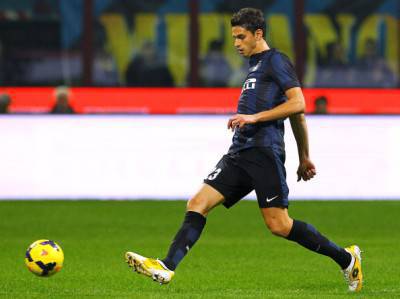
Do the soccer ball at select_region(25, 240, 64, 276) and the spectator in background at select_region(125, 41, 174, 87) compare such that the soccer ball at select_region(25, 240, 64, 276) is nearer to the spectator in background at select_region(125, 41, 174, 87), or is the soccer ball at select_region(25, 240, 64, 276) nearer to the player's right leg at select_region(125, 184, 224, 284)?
the player's right leg at select_region(125, 184, 224, 284)

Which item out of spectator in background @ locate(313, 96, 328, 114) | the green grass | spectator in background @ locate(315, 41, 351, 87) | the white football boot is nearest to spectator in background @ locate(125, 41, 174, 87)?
spectator in background @ locate(315, 41, 351, 87)

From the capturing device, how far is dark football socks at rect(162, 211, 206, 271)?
9.02 metres

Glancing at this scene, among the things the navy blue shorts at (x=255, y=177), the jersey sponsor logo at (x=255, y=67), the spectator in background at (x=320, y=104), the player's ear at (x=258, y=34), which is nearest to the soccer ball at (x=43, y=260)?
the navy blue shorts at (x=255, y=177)

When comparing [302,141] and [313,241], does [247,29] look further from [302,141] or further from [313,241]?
[313,241]

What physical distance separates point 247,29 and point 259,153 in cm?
88

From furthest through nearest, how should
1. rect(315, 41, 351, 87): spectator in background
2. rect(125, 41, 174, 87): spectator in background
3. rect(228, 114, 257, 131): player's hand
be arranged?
rect(315, 41, 351, 87): spectator in background, rect(125, 41, 174, 87): spectator in background, rect(228, 114, 257, 131): player's hand

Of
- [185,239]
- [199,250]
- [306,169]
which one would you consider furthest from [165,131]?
[185,239]

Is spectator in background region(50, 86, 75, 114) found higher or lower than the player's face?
lower

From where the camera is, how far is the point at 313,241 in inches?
374

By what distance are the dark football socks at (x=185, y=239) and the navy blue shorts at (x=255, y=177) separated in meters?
0.27

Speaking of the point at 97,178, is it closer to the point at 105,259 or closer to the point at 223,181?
the point at 105,259

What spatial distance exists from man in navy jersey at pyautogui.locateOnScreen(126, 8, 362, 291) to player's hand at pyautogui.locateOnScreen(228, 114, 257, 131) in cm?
17

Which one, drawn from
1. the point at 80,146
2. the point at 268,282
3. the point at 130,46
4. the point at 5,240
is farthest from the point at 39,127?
the point at 268,282

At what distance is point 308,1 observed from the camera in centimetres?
2306
